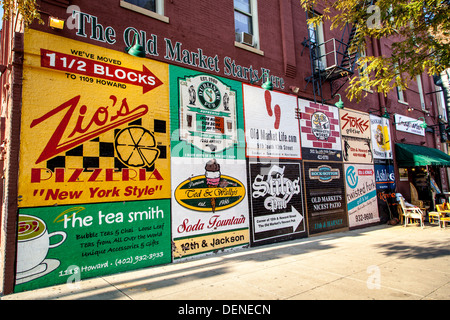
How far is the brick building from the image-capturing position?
5.09m

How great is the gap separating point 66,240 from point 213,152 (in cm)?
382

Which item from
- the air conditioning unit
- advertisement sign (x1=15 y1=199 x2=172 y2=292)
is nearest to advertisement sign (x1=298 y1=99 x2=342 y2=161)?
the air conditioning unit

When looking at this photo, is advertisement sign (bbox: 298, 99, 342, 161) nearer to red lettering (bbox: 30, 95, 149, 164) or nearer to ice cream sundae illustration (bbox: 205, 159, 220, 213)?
ice cream sundae illustration (bbox: 205, 159, 220, 213)

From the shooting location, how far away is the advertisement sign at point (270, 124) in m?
8.40

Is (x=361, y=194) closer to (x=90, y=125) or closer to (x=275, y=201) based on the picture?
(x=275, y=201)

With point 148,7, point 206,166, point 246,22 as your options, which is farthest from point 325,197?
point 148,7

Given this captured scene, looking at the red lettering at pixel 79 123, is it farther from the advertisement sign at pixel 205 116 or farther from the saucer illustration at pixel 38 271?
the saucer illustration at pixel 38 271

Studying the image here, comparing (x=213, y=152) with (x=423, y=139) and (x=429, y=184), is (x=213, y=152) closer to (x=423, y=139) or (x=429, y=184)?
(x=429, y=184)

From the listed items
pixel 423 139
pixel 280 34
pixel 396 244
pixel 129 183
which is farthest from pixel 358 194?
A: pixel 129 183

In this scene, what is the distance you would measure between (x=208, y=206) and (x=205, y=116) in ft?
7.65

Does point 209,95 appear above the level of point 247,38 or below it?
below

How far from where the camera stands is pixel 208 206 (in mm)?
7188

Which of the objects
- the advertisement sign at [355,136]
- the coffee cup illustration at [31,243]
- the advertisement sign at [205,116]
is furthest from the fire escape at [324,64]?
the coffee cup illustration at [31,243]
